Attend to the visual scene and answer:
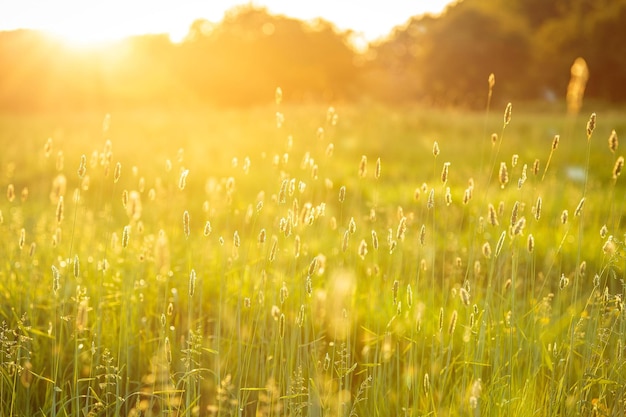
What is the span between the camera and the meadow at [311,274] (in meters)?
2.20

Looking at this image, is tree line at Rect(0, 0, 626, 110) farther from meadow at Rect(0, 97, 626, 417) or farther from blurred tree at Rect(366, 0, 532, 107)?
meadow at Rect(0, 97, 626, 417)

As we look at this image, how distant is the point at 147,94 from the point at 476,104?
16454 millimetres

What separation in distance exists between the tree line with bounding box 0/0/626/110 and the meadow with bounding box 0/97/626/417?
986 cm

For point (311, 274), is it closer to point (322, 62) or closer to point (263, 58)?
point (263, 58)

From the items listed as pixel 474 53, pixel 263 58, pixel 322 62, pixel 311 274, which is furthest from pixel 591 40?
pixel 311 274

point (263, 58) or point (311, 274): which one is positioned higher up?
point (263, 58)

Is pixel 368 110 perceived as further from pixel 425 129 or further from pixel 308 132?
pixel 308 132

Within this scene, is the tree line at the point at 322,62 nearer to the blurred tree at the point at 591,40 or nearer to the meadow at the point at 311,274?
the blurred tree at the point at 591,40

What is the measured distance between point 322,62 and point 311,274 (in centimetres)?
4308

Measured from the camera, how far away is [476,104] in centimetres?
3353

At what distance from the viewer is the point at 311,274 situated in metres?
2.20

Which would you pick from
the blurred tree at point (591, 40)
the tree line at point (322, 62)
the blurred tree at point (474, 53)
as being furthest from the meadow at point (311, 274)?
the blurred tree at point (474, 53)

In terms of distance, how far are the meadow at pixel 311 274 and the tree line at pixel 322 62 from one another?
32.4ft

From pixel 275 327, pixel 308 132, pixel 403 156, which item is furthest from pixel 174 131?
pixel 275 327
